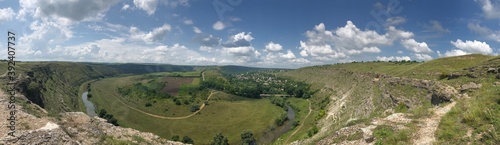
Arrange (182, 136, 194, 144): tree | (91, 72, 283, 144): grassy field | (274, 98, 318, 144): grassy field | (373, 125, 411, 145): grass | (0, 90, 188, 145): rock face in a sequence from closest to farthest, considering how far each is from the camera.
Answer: (373, 125, 411, 145): grass
(0, 90, 188, 145): rock face
(274, 98, 318, 144): grassy field
(182, 136, 194, 144): tree
(91, 72, 283, 144): grassy field

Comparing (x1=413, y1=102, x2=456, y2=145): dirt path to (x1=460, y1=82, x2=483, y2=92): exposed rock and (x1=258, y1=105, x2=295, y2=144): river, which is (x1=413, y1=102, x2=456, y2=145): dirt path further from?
(x1=258, y1=105, x2=295, y2=144): river

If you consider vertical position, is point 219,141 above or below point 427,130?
below

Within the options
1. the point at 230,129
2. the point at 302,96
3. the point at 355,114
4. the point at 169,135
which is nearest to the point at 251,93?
the point at 302,96

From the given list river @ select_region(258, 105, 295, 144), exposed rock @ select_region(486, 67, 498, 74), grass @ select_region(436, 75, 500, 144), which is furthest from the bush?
grass @ select_region(436, 75, 500, 144)

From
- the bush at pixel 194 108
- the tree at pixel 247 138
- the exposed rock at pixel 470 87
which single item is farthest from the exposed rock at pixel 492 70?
the bush at pixel 194 108

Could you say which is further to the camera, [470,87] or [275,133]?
[275,133]

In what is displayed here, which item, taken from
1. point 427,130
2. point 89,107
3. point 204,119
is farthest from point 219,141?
point 89,107

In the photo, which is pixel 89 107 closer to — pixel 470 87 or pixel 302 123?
pixel 302 123
